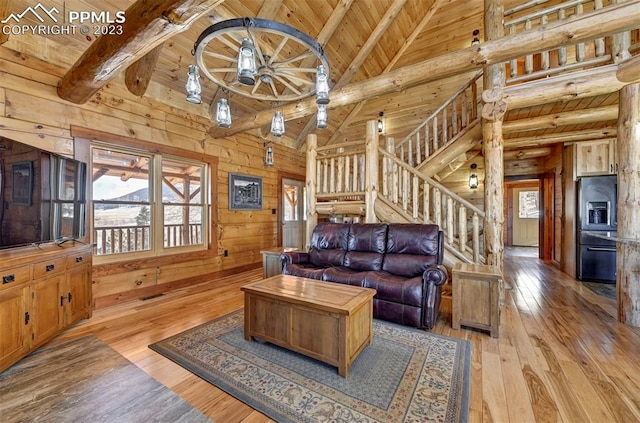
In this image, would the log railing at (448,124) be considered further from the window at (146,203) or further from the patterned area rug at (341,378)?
the window at (146,203)

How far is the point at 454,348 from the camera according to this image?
2.30 meters

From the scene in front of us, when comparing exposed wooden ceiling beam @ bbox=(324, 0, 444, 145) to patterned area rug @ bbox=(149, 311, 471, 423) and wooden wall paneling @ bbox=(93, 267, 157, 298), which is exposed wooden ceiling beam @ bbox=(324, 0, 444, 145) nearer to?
patterned area rug @ bbox=(149, 311, 471, 423)

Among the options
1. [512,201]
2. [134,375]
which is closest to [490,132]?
[134,375]

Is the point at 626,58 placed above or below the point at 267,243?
above

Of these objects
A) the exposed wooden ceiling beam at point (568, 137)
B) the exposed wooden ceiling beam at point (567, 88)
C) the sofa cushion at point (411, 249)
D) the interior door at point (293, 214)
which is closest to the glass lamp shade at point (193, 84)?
the sofa cushion at point (411, 249)

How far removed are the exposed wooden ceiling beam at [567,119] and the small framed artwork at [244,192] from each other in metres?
4.74

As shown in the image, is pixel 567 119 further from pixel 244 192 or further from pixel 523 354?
pixel 244 192

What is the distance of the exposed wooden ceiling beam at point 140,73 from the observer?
3176mm

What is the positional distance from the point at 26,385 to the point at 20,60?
3181mm

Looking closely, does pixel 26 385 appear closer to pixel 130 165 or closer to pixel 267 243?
pixel 130 165

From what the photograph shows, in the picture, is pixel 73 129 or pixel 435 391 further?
pixel 73 129

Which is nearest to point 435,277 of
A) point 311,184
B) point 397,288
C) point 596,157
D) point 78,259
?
point 397,288

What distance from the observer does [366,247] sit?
3.53m

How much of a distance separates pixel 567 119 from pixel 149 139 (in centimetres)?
628
